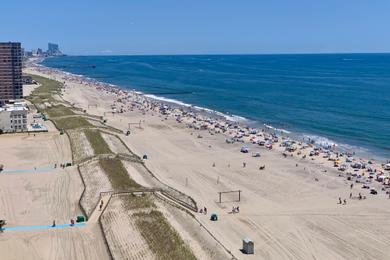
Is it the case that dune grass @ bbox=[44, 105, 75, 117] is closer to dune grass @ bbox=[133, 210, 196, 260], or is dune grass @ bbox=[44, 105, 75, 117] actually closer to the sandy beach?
the sandy beach

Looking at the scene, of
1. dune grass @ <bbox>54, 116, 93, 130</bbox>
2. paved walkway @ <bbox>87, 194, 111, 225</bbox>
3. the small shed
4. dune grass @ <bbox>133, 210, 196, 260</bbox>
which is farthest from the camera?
dune grass @ <bbox>54, 116, 93, 130</bbox>

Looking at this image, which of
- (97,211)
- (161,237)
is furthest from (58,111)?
(161,237)

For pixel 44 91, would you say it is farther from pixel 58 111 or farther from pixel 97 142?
pixel 97 142

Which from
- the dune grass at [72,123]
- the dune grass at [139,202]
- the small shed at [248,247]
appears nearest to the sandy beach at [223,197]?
the small shed at [248,247]

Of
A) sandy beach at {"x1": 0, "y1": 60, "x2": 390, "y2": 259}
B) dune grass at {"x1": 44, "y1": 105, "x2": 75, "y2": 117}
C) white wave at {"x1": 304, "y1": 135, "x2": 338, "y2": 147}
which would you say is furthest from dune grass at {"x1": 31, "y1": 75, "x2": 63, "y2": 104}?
white wave at {"x1": 304, "y1": 135, "x2": 338, "y2": 147}

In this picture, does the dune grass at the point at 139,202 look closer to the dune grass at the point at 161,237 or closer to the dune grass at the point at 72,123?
the dune grass at the point at 161,237

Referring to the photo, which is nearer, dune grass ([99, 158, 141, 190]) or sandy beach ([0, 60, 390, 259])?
sandy beach ([0, 60, 390, 259])

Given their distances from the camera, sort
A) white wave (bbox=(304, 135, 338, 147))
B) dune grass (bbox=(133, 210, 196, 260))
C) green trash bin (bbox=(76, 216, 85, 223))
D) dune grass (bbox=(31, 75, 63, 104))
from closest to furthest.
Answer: dune grass (bbox=(133, 210, 196, 260)), green trash bin (bbox=(76, 216, 85, 223)), white wave (bbox=(304, 135, 338, 147)), dune grass (bbox=(31, 75, 63, 104))
